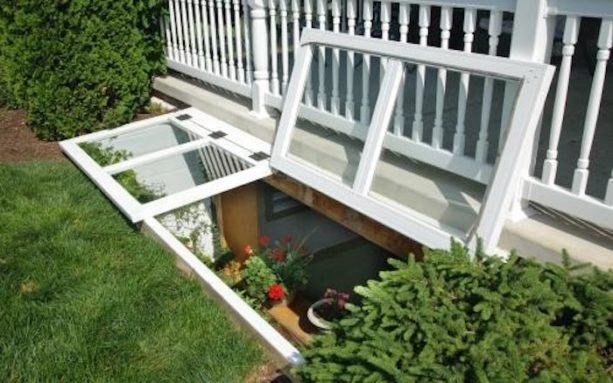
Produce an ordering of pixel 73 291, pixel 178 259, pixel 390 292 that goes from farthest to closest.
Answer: pixel 178 259 → pixel 73 291 → pixel 390 292

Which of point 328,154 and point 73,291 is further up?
point 328,154

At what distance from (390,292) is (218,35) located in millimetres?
4283

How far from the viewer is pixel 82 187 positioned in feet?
15.2

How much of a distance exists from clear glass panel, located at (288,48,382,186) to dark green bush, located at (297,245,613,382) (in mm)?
1629

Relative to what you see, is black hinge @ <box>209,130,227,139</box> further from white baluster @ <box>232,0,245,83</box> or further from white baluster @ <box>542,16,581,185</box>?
white baluster @ <box>542,16,581,185</box>

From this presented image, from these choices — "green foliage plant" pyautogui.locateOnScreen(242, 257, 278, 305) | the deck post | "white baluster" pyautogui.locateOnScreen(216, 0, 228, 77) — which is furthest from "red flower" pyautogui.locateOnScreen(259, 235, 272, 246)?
the deck post

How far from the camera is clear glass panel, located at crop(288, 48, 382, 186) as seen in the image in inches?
153

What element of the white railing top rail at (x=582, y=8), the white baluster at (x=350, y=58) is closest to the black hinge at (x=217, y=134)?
the white baluster at (x=350, y=58)

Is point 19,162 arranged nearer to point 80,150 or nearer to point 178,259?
point 80,150

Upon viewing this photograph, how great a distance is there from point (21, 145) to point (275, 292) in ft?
10.8

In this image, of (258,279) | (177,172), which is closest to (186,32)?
(177,172)

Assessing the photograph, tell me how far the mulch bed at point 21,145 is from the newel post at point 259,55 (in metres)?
1.96

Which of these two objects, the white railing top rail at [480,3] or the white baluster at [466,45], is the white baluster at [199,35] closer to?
the white railing top rail at [480,3]

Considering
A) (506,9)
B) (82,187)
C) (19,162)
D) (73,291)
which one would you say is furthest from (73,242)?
(506,9)
